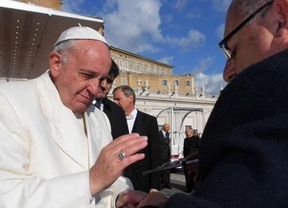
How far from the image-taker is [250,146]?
→ 2.51 feet

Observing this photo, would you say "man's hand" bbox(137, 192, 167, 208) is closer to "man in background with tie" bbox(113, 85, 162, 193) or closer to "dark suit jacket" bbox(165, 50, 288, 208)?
"dark suit jacket" bbox(165, 50, 288, 208)

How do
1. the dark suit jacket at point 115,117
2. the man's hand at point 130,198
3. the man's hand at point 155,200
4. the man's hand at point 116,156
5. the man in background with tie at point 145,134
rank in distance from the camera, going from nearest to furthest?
the man's hand at point 155,200 < the man's hand at point 116,156 < the man's hand at point 130,198 < the dark suit jacket at point 115,117 < the man in background with tie at point 145,134

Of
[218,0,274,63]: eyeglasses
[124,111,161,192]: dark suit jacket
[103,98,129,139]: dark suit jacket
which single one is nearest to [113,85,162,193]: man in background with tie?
[124,111,161,192]: dark suit jacket

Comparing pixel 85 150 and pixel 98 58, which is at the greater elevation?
pixel 98 58

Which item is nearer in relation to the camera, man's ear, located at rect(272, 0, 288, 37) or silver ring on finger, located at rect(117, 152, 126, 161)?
man's ear, located at rect(272, 0, 288, 37)

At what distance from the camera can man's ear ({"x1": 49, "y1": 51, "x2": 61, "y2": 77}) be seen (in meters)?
1.98

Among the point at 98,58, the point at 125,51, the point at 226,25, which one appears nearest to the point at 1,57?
the point at 98,58

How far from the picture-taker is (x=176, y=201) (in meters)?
0.79

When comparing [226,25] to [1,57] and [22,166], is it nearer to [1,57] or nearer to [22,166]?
[22,166]

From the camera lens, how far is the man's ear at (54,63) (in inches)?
Result: 77.9

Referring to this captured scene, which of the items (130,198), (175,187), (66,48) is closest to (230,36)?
(130,198)

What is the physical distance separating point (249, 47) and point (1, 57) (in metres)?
10.5

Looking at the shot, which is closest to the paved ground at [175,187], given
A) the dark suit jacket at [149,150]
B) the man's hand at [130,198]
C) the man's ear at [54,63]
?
the dark suit jacket at [149,150]

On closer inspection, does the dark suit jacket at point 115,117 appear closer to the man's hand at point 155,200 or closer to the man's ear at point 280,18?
the man's hand at point 155,200
